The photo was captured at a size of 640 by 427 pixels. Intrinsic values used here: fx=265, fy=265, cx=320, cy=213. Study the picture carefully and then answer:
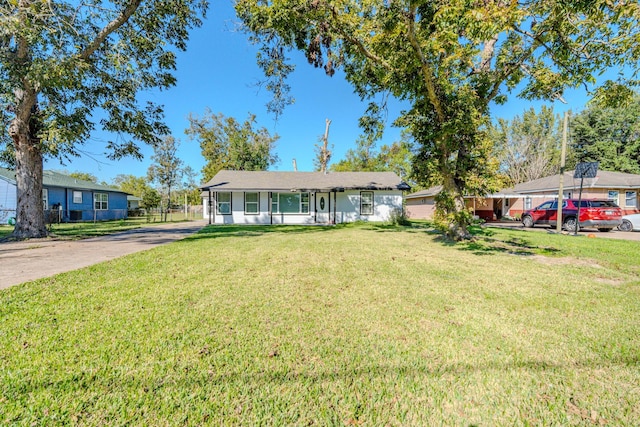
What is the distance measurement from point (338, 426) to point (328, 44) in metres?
8.73

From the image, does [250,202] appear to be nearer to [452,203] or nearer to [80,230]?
[80,230]

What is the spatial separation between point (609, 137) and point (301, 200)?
34.0m

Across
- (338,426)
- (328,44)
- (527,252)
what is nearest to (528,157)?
(527,252)

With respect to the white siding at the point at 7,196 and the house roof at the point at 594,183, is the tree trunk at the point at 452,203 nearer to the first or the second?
the house roof at the point at 594,183

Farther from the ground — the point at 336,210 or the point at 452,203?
the point at 452,203

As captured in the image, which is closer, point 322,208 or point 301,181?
point 322,208

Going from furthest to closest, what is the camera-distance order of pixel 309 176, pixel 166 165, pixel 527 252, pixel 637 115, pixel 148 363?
pixel 637 115
pixel 166 165
pixel 309 176
pixel 527 252
pixel 148 363

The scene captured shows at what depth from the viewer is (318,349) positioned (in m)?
2.50

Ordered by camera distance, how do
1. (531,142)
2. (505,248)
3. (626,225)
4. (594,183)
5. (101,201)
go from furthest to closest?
(531,142) < (101,201) < (594,183) < (626,225) < (505,248)

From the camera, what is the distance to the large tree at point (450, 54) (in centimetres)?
548

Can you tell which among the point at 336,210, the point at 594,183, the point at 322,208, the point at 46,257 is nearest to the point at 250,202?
the point at 322,208

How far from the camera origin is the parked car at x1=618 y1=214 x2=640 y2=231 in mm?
12751

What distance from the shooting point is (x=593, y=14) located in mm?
5059

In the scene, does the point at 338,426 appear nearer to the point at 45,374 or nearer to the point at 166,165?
the point at 45,374
